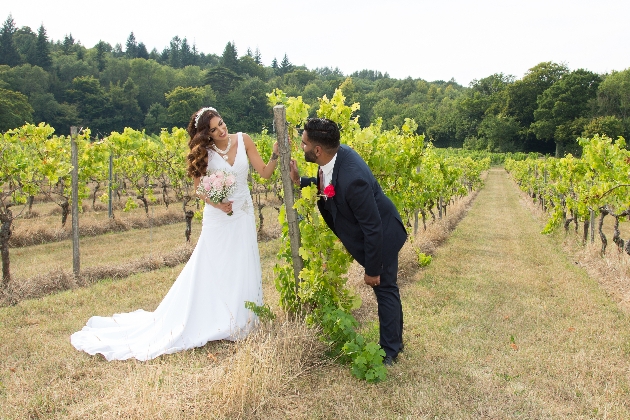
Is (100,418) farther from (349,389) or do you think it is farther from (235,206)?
(235,206)

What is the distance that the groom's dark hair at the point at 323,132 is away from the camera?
3256 mm

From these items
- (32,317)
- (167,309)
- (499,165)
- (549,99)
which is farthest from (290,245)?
(549,99)

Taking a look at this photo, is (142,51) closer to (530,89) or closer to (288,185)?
(530,89)

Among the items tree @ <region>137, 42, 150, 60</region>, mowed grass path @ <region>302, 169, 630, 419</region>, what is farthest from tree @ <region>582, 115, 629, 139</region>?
tree @ <region>137, 42, 150, 60</region>

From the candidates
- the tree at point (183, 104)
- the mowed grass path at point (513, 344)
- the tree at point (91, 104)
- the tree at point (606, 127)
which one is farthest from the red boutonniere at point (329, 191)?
the tree at point (606, 127)

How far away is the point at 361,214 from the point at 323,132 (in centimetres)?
64

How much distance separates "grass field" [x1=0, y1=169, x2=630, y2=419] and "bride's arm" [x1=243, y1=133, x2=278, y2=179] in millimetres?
1273

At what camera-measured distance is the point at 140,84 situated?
6144 centimetres

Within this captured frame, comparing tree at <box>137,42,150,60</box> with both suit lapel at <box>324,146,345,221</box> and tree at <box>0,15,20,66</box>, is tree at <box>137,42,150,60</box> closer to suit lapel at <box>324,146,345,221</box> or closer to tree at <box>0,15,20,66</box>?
tree at <box>0,15,20,66</box>

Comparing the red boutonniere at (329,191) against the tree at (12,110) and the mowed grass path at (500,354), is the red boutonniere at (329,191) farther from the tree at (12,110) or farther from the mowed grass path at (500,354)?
the tree at (12,110)

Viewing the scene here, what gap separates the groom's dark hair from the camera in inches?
128

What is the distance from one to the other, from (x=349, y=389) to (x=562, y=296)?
4.11 metres

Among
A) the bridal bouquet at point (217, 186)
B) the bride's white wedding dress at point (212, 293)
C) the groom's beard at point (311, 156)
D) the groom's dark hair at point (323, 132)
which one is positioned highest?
the groom's dark hair at point (323, 132)

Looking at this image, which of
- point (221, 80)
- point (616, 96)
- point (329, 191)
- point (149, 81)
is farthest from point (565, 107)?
point (329, 191)
